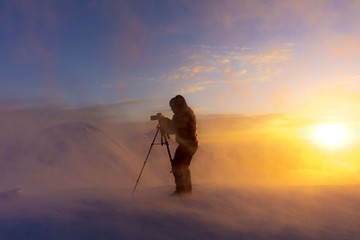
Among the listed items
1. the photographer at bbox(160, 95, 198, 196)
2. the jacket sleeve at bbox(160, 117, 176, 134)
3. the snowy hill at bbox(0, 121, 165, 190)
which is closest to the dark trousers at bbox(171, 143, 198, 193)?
the photographer at bbox(160, 95, 198, 196)

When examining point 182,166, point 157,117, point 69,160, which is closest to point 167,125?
point 157,117

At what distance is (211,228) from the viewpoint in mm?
7480

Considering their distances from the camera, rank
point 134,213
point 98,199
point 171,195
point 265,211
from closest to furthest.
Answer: point 134,213
point 265,211
point 98,199
point 171,195

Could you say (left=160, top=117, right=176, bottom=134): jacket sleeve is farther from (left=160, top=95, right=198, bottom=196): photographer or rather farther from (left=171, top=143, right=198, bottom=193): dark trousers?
(left=171, top=143, right=198, bottom=193): dark trousers

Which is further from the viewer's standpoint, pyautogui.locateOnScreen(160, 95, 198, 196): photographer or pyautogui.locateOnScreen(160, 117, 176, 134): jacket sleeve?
pyautogui.locateOnScreen(160, 117, 176, 134): jacket sleeve

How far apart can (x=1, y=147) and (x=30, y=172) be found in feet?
19.9

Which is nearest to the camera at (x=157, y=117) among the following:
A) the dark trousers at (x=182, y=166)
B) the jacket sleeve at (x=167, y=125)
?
the jacket sleeve at (x=167, y=125)

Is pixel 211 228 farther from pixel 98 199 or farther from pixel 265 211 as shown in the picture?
pixel 98 199

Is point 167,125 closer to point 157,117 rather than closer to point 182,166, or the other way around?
point 157,117

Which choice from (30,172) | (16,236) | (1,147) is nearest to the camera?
(16,236)

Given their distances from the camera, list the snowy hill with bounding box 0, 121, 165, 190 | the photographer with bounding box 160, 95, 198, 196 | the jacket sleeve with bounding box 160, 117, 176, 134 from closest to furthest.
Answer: the photographer with bounding box 160, 95, 198, 196 < the jacket sleeve with bounding box 160, 117, 176, 134 < the snowy hill with bounding box 0, 121, 165, 190

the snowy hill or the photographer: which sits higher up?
the photographer

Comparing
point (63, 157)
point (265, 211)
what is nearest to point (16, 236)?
point (265, 211)

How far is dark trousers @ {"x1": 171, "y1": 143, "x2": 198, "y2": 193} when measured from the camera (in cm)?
1046
